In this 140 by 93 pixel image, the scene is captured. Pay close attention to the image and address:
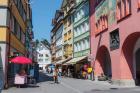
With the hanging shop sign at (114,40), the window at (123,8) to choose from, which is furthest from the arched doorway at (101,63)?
the window at (123,8)

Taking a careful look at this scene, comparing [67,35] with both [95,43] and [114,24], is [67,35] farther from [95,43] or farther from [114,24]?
[114,24]

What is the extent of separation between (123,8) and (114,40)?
13.8 ft

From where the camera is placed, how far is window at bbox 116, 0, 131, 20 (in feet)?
101

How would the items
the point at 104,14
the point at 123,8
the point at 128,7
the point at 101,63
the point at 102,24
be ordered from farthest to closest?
the point at 101,63
the point at 102,24
the point at 104,14
the point at 123,8
the point at 128,7

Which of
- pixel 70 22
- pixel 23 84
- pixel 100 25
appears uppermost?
pixel 70 22

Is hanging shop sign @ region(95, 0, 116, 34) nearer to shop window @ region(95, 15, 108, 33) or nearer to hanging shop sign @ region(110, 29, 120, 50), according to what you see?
shop window @ region(95, 15, 108, 33)

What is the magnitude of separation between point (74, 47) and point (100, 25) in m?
23.5

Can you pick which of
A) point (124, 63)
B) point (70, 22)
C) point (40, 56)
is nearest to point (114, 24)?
point (124, 63)

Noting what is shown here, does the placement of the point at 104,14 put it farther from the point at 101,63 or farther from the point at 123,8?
the point at 101,63

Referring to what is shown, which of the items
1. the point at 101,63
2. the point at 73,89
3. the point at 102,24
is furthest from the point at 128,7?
the point at 101,63

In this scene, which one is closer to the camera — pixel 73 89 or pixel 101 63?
pixel 73 89

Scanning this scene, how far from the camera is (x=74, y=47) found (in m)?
64.8

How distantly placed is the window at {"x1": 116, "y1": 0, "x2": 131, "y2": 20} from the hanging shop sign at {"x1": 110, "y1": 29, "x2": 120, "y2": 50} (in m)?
1.69

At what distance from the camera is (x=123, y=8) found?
32094mm
